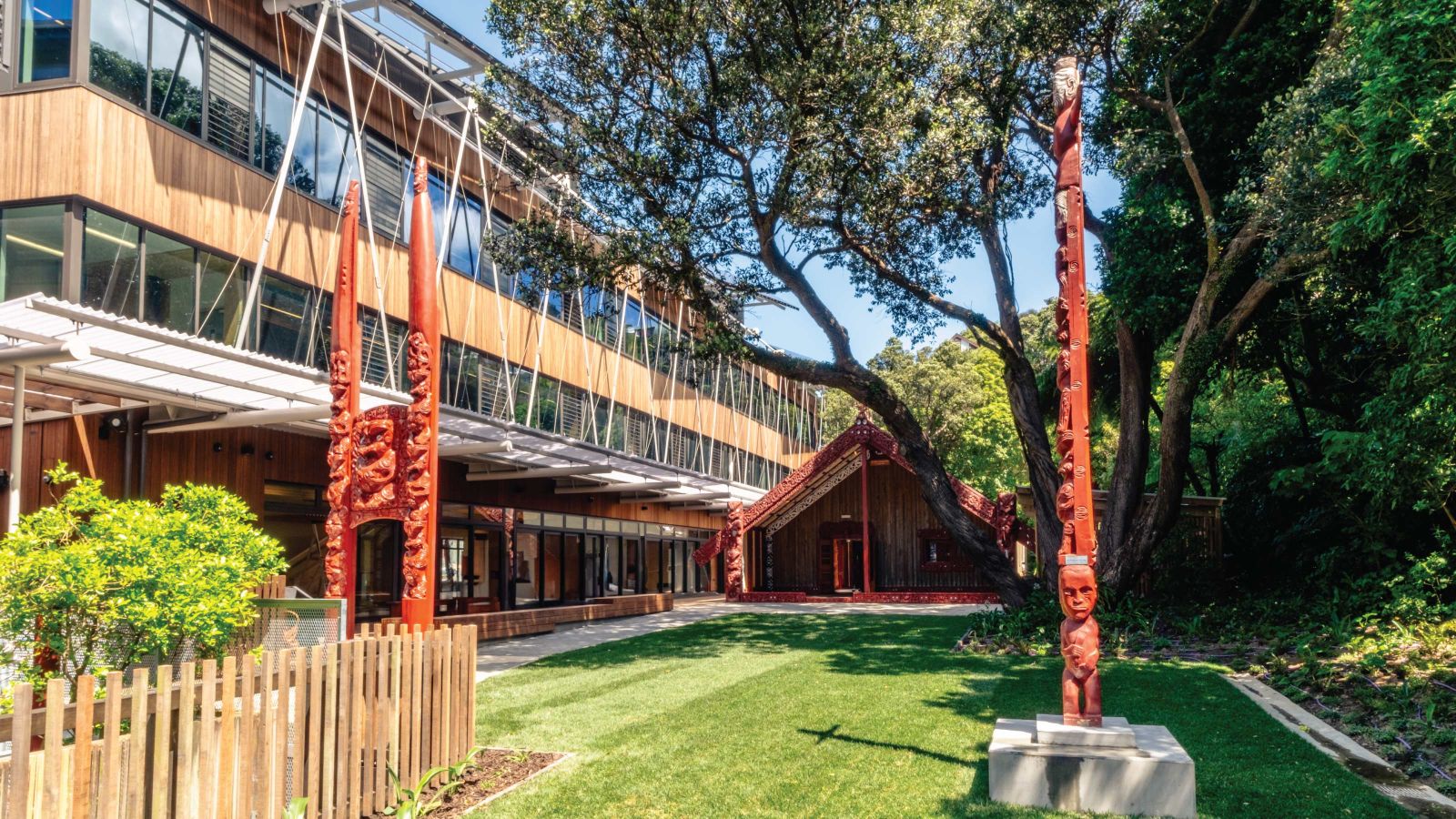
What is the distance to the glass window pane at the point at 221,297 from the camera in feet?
46.5

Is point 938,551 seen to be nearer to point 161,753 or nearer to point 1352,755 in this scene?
point 1352,755

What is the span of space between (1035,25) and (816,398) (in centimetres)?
3529

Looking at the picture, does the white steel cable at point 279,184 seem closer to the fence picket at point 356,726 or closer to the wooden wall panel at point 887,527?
the fence picket at point 356,726

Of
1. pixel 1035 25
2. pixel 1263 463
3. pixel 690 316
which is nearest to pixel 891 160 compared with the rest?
pixel 1035 25

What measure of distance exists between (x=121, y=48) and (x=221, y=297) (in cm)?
352

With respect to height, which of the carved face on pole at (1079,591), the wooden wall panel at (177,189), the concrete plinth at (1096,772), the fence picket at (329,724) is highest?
the wooden wall panel at (177,189)

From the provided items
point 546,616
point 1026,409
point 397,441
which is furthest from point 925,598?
point 397,441

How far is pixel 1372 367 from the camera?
15984 mm

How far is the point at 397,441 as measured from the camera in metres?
9.20

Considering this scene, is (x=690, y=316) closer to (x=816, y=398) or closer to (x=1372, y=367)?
(x=816, y=398)

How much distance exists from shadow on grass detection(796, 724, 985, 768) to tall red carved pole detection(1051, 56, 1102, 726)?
1068 millimetres

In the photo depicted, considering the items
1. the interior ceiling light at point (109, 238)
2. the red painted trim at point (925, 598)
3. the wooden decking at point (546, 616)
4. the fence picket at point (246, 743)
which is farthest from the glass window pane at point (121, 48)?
the red painted trim at point (925, 598)

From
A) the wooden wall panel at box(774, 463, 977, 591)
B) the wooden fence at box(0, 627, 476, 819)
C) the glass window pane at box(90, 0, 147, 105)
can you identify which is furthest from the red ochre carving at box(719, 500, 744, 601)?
the wooden fence at box(0, 627, 476, 819)

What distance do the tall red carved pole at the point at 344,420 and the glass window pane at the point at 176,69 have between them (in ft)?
16.0
